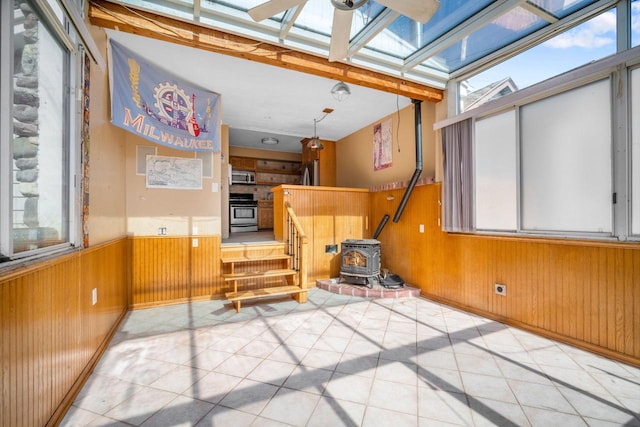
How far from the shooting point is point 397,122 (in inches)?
207

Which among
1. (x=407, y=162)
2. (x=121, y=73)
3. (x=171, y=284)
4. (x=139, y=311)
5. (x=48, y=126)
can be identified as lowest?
(x=139, y=311)

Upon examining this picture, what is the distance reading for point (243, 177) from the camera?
8273mm

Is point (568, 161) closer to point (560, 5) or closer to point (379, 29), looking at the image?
point (560, 5)

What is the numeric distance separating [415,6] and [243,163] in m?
7.04

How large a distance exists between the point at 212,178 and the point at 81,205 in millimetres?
2299

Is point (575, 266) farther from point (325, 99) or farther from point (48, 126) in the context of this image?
point (48, 126)

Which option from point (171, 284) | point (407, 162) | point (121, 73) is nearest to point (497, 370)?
point (407, 162)

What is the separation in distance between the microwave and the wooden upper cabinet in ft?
0.43

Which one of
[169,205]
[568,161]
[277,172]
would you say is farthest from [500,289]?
[277,172]

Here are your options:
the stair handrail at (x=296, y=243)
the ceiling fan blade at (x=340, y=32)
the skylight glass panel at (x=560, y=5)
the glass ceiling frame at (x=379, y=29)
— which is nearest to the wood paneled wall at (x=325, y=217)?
the stair handrail at (x=296, y=243)

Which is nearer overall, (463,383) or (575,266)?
(463,383)

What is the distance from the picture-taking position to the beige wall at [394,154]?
15.1 feet

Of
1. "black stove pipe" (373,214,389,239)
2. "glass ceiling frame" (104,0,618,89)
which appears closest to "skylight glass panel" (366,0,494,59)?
"glass ceiling frame" (104,0,618,89)

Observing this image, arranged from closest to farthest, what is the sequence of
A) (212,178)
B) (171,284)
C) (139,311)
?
(139,311)
(171,284)
(212,178)
